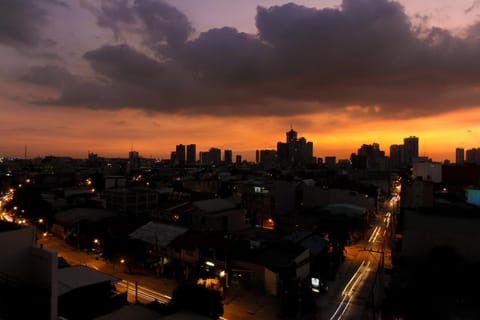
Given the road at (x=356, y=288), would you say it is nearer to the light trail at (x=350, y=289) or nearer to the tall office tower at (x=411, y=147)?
the light trail at (x=350, y=289)

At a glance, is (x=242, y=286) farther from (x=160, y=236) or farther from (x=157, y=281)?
(x=160, y=236)

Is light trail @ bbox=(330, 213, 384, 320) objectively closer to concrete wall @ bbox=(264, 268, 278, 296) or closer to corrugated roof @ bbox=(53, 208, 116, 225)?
concrete wall @ bbox=(264, 268, 278, 296)

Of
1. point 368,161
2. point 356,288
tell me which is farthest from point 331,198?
point 368,161

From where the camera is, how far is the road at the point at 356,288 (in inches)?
767

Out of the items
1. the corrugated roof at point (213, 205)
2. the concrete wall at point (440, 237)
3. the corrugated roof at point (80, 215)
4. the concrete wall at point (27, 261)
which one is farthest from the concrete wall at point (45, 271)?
the corrugated roof at point (80, 215)

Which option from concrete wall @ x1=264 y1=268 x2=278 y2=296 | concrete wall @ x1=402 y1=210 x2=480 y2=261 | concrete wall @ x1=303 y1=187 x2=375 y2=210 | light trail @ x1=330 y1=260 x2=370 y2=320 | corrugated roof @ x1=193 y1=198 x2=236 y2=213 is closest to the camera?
light trail @ x1=330 y1=260 x2=370 y2=320

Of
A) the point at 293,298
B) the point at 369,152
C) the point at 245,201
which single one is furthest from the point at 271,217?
the point at 369,152

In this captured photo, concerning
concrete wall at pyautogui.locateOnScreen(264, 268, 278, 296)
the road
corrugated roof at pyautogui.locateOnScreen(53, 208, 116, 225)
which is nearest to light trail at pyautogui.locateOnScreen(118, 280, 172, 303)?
concrete wall at pyautogui.locateOnScreen(264, 268, 278, 296)

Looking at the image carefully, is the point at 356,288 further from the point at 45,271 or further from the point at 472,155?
the point at 472,155

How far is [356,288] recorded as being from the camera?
914 inches

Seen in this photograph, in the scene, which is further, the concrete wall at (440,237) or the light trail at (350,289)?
the concrete wall at (440,237)

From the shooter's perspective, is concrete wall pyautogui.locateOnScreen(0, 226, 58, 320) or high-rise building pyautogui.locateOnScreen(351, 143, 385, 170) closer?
concrete wall pyautogui.locateOnScreen(0, 226, 58, 320)

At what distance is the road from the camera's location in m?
19.5

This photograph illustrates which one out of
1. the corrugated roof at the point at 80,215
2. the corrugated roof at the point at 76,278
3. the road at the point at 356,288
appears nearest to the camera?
the corrugated roof at the point at 76,278
